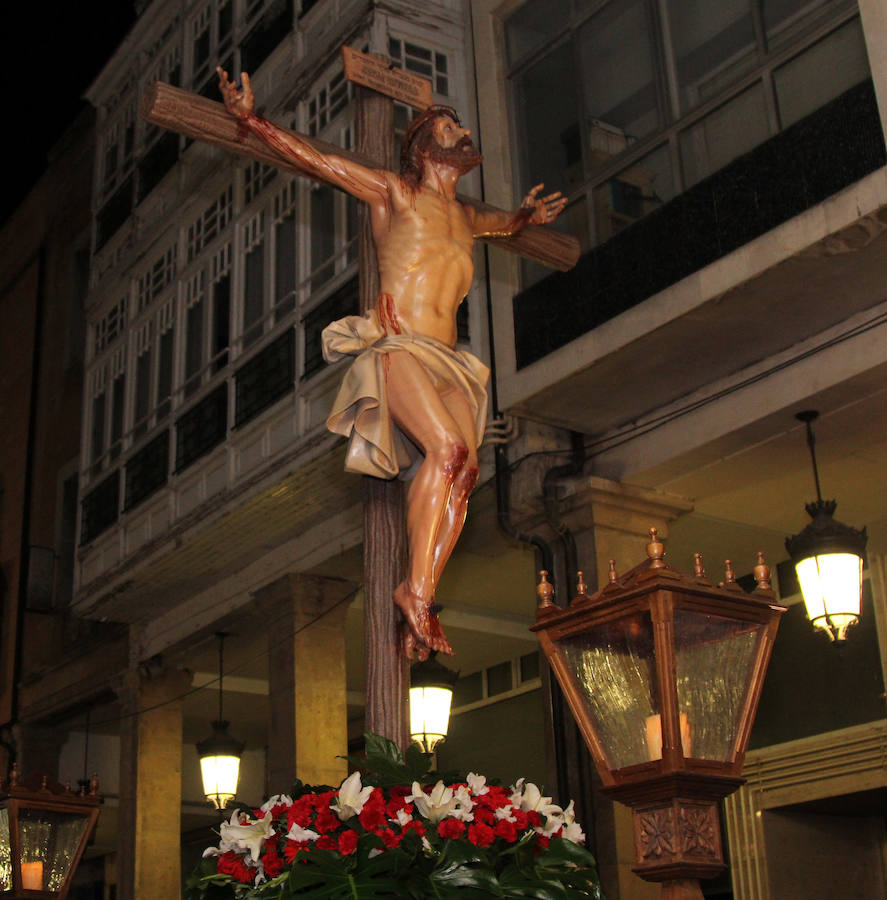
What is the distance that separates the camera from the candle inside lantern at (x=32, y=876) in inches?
334

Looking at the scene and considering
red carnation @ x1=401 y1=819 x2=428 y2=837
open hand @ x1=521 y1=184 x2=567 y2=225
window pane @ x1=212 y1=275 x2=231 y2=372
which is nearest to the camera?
red carnation @ x1=401 y1=819 x2=428 y2=837

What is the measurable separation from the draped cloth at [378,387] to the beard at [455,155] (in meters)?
0.74

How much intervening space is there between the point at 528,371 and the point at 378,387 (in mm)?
5635

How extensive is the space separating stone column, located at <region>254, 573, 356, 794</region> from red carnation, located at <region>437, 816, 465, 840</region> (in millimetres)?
8720

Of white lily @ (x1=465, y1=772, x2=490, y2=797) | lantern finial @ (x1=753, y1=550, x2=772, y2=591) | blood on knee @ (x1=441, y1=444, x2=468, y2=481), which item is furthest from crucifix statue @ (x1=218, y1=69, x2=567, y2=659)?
lantern finial @ (x1=753, y1=550, x2=772, y2=591)

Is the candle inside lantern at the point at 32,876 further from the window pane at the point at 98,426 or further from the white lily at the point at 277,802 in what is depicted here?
the window pane at the point at 98,426

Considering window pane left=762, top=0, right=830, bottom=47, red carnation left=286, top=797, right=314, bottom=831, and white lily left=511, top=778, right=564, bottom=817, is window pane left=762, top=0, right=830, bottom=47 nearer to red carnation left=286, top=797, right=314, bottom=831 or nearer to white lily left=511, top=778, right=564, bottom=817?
white lily left=511, top=778, right=564, bottom=817

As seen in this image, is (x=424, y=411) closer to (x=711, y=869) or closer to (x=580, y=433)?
(x=711, y=869)

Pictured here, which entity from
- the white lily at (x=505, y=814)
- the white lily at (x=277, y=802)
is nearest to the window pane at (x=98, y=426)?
the white lily at (x=277, y=802)

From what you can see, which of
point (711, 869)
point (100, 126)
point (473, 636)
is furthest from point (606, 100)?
point (100, 126)

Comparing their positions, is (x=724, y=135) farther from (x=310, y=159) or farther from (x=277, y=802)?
(x=277, y=802)

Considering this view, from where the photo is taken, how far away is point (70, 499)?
62.8 feet

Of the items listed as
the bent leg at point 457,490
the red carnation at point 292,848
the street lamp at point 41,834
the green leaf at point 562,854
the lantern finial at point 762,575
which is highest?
the bent leg at point 457,490

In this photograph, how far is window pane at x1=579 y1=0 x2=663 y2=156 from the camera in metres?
10.6
